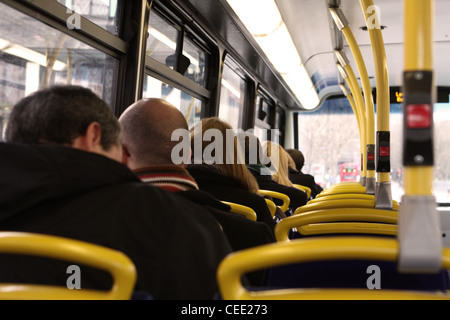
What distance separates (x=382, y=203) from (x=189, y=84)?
2.50m

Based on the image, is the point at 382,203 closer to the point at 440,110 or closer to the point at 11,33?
the point at 11,33

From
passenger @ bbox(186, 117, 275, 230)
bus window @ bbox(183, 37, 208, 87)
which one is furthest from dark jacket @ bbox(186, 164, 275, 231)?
bus window @ bbox(183, 37, 208, 87)

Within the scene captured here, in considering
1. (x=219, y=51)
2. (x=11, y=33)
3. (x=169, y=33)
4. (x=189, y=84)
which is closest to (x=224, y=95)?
(x=219, y=51)

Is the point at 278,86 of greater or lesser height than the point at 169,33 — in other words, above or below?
above

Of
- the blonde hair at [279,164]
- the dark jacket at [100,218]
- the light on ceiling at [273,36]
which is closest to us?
the dark jacket at [100,218]

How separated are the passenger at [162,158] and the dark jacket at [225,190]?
2.18 ft

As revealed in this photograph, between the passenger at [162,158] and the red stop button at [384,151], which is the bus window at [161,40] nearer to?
the red stop button at [384,151]

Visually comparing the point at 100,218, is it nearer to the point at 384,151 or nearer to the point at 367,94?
the point at 384,151

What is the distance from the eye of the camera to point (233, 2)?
4359mm

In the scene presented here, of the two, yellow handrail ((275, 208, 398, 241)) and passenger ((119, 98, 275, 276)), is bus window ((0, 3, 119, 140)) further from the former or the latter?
yellow handrail ((275, 208, 398, 241))

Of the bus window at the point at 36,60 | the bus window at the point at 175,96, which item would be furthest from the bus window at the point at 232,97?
the bus window at the point at 36,60

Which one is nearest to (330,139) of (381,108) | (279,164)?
(279,164)

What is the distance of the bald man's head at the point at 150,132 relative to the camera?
1.82 meters

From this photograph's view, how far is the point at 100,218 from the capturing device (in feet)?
3.71
